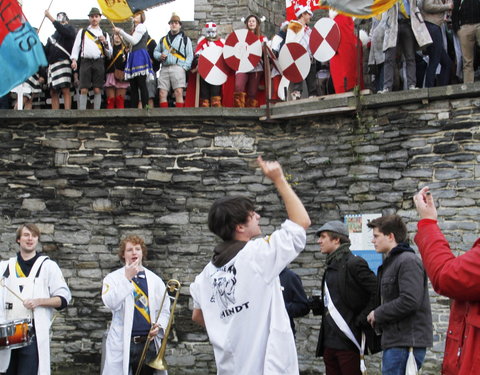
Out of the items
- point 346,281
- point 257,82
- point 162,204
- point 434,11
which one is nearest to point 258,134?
point 257,82

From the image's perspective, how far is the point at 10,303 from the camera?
6.44 m

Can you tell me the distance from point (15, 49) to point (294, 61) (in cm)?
369

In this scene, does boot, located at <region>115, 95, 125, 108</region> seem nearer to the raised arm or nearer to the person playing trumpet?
the person playing trumpet

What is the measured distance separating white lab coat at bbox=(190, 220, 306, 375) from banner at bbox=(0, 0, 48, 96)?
246 inches

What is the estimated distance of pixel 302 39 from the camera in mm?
10297

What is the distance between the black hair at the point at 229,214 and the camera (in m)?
3.77

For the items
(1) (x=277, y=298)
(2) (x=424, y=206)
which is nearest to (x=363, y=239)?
(1) (x=277, y=298)

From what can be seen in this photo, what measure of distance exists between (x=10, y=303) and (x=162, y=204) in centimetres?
401

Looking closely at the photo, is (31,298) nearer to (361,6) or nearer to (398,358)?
(398,358)

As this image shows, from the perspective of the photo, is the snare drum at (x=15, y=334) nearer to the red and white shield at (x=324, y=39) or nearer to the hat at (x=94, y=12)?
the red and white shield at (x=324, y=39)

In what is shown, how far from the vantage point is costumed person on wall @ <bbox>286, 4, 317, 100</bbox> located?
10289 millimetres

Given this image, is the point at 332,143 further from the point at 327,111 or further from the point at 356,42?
A: the point at 356,42

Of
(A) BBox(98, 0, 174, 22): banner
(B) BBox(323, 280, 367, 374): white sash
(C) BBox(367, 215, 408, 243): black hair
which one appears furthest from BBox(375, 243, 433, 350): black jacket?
(A) BBox(98, 0, 174, 22): banner

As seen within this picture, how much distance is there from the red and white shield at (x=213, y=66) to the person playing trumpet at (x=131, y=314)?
14.0 ft
